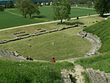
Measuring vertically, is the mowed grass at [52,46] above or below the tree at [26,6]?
below

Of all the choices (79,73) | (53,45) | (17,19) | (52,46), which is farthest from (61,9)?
(79,73)

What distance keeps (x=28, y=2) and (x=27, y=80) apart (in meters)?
93.3

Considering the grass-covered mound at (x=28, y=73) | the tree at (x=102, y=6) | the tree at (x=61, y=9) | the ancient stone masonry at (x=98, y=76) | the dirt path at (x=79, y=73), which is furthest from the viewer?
the tree at (x=102, y=6)

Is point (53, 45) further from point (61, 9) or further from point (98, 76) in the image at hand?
point (98, 76)

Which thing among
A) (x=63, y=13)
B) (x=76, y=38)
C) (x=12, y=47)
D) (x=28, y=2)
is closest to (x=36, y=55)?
(x=12, y=47)

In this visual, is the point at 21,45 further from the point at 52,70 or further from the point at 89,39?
the point at 52,70

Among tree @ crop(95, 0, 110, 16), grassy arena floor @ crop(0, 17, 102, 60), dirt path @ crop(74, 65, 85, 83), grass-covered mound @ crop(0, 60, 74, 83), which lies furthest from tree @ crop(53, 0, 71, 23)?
grass-covered mound @ crop(0, 60, 74, 83)

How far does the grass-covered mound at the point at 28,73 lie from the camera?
25734 mm

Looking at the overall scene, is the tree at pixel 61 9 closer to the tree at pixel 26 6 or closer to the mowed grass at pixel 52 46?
the tree at pixel 26 6

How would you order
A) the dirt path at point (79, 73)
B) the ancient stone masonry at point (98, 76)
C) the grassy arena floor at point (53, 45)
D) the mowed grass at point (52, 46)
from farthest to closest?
1. the grassy arena floor at point (53, 45)
2. the mowed grass at point (52, 46)
3. the dirt path at point (79, 73)
4. the ancient stone masonry at point (98, 76)

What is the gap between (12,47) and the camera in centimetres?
6825

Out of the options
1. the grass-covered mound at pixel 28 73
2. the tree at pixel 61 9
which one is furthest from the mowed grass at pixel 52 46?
the grass-covered mound at pixel 28 73

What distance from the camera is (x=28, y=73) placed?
26.5 metres

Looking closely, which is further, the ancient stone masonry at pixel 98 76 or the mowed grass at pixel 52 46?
the mowed grass at pixel 52 46
